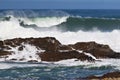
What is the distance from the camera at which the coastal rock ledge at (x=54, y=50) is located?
72.6 feet

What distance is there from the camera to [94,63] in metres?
21.5

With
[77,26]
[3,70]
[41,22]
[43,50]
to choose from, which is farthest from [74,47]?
[41,22]

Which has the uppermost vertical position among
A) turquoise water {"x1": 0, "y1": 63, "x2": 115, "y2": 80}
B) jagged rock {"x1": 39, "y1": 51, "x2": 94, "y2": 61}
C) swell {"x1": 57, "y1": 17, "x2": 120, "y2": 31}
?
jagged rock {"x1": 39, "y1": 51, "x2": 94, "y2": 61}

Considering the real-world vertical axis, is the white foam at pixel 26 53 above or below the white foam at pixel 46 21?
above

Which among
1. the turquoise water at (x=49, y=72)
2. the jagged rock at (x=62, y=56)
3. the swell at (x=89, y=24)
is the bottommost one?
the swell at (x=89, y=24)

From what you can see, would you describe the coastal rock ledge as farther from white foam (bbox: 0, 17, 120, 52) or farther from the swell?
the swell

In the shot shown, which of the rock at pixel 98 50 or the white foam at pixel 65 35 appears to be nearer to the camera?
the rock at pixel 98 50

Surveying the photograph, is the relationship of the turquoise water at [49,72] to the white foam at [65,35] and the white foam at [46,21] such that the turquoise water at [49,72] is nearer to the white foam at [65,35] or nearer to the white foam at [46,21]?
the white foam at [65,35]

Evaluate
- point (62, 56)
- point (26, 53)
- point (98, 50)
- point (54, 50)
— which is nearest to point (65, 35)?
point (98, 50)

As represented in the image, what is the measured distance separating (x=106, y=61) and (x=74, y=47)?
2.26 meters

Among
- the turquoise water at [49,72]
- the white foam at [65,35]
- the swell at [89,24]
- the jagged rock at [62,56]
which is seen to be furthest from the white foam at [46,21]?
the turquoise water at [49,72]

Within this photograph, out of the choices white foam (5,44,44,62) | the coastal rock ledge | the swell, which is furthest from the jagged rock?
the swell

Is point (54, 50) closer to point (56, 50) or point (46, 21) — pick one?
point (56, 50)

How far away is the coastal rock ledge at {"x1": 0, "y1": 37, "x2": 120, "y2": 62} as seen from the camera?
2214 centimetres
